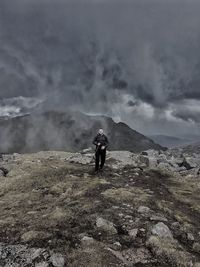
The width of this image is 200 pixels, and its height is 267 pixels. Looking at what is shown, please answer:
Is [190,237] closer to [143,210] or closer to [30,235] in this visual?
[143,210]

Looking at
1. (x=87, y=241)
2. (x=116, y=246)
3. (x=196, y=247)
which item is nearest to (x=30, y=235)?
(x=87, y=241)

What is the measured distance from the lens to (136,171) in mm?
42000

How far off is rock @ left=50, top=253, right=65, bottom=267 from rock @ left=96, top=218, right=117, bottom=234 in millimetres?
4309

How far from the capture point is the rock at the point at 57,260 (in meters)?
16.2

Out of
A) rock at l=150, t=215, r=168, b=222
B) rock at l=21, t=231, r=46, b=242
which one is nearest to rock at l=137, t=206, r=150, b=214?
rock at l=150, t=215, r=168, b=222

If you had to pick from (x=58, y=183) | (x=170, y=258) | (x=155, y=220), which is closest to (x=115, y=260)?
(x=170, y=258)

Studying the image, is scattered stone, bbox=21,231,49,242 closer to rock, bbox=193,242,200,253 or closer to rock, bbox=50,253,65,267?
rock, bbox=50,253,65,267

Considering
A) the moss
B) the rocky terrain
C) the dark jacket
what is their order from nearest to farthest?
the rocky terrain
the moss
the dark jacket

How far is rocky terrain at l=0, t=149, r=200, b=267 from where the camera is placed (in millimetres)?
17297

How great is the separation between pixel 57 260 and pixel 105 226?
5.11 m

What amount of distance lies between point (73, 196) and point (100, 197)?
2.49 metres

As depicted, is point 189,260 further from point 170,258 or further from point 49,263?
point 49,263

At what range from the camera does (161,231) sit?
20.6 metres

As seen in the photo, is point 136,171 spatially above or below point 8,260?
above
